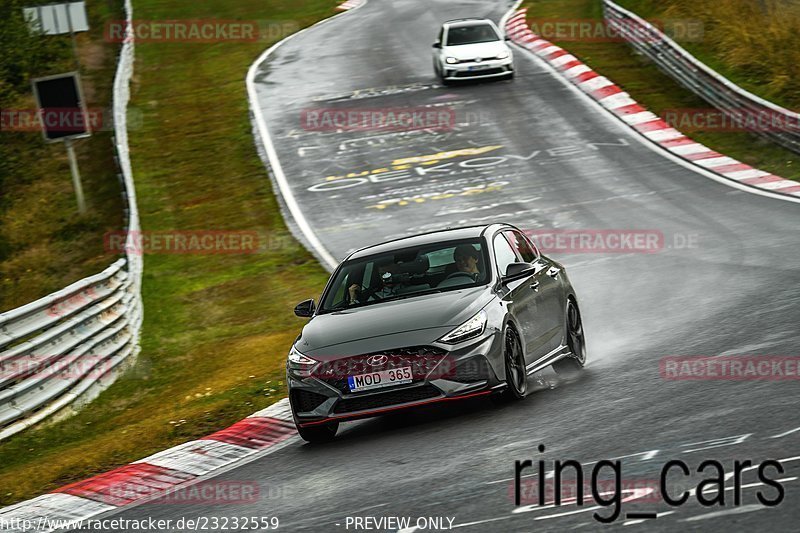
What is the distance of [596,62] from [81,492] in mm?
24306

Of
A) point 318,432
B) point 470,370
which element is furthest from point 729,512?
point 318,432

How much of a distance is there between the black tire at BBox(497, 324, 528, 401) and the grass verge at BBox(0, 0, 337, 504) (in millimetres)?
2765

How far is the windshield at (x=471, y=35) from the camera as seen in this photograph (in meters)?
31.6

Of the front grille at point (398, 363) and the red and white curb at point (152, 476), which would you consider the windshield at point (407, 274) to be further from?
the red and white curb at point (152, 476)

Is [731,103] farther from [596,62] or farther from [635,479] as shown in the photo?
[635,479]

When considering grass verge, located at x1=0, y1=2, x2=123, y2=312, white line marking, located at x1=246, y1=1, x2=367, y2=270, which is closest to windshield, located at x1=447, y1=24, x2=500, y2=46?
white line marking, located at x1=246, y1=1, x2=367, y2=270

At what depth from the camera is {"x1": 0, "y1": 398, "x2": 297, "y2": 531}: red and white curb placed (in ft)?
28.1

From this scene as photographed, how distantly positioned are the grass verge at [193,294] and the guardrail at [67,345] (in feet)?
0.75

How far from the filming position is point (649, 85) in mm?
28750

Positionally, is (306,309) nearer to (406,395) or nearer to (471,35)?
(406,395)

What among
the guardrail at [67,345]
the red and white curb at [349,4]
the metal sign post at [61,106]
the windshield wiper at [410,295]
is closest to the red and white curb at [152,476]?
the windshield wiper at [410,295]

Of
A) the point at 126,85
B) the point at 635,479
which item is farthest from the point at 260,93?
the point at 635,479

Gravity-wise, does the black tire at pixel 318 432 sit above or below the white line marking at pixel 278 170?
above

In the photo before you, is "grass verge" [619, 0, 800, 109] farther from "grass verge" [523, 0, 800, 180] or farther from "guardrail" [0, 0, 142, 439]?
"guardrail" [0, 0, 142, 439]
